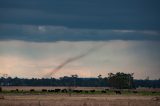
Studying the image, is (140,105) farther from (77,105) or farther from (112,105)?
(77,105)

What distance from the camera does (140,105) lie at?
62.0m

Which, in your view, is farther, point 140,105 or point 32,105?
point 140,105

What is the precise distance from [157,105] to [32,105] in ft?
56.9

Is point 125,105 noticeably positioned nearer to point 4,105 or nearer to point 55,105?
point 55,105

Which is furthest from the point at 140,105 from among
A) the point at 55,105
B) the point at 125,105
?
the point at 55,105

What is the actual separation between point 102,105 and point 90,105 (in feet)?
5.42

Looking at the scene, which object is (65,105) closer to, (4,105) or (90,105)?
(90,105)

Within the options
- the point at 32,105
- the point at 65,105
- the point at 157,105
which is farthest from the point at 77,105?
the point at 157,105

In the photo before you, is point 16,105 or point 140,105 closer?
point 16,105

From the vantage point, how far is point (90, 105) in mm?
60125

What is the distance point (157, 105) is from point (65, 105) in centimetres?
1318

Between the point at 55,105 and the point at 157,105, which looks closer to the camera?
the point at 55,105

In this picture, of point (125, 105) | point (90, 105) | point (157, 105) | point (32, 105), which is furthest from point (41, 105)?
point (157, 105)

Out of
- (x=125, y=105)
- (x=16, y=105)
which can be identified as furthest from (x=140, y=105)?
(x=16, y=105)
